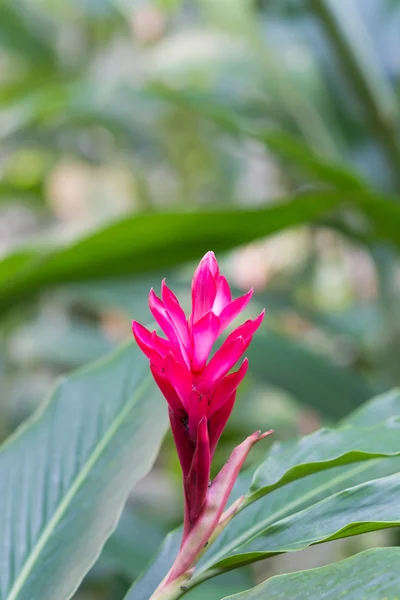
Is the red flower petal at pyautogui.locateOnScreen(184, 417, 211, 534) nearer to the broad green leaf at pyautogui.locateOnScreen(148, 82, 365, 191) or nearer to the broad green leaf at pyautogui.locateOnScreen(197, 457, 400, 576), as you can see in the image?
the broad green leaf at pyautogui.locateOnScreen(197, 457, 400, 576)

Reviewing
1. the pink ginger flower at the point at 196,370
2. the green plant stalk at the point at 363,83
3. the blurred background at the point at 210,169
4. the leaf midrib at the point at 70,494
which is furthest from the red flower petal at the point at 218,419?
→ the green plant stalk at the point at 363,83

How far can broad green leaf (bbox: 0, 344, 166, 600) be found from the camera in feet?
0.93

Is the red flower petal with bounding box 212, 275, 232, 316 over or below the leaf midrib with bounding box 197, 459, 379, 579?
over

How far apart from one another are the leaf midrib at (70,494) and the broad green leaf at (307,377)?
0.40m

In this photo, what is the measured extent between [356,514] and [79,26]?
4.82 ft

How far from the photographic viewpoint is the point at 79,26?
58.2 inches

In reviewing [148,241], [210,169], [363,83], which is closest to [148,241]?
[148,241]

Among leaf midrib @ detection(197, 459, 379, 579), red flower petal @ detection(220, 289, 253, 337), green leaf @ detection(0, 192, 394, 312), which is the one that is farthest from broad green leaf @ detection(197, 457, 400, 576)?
green leaf @ detection(0, 192, 394, 312)

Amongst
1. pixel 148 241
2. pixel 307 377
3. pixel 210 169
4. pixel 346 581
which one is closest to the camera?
pixel 346 581

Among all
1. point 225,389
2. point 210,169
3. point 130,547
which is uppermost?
point 210,169

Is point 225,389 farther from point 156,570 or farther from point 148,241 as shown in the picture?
point 148,241

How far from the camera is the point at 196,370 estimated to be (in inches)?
9.1

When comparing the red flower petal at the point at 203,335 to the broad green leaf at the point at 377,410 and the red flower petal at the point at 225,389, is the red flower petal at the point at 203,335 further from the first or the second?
the broad green leaf at the point at 377,410

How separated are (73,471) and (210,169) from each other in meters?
1.04
